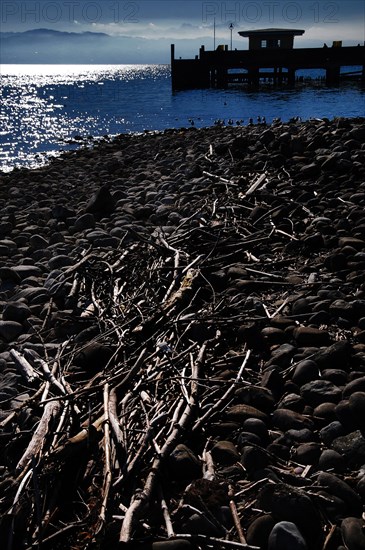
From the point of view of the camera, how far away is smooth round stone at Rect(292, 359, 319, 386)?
3.20 m

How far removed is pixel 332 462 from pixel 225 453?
467 mm

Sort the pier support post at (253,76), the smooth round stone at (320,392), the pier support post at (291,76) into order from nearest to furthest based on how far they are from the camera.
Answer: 1. the smooth round stone at (320,392)
2. the pier support post at (253,76)
3. the pier support post at (291,76)

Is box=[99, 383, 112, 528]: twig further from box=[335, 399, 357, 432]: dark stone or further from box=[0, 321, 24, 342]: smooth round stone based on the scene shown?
box=[0, 321, 24, 342]: smooth round stone

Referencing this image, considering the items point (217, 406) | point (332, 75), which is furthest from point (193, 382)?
point (332, 75)

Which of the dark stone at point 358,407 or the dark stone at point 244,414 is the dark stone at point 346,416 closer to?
the dark stone at point 358,407

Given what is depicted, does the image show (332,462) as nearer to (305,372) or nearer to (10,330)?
(305,372)

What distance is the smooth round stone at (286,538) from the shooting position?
213cm

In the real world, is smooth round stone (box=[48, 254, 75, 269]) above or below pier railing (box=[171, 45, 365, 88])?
below

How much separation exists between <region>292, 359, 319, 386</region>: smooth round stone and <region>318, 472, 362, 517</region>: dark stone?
0.80m

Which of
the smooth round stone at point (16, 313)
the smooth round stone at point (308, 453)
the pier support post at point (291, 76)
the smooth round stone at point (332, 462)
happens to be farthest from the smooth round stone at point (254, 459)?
the pier support post at point (291, 76)

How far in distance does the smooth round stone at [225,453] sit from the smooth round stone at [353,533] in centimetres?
59

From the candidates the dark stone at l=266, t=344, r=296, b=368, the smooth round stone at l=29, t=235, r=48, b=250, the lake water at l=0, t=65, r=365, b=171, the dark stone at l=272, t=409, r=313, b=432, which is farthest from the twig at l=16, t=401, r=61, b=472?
the lake water at l=0, t=65, r=365, b=171

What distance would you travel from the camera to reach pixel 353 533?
2.17 m

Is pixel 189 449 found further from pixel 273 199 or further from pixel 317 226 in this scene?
pixel 273 199
